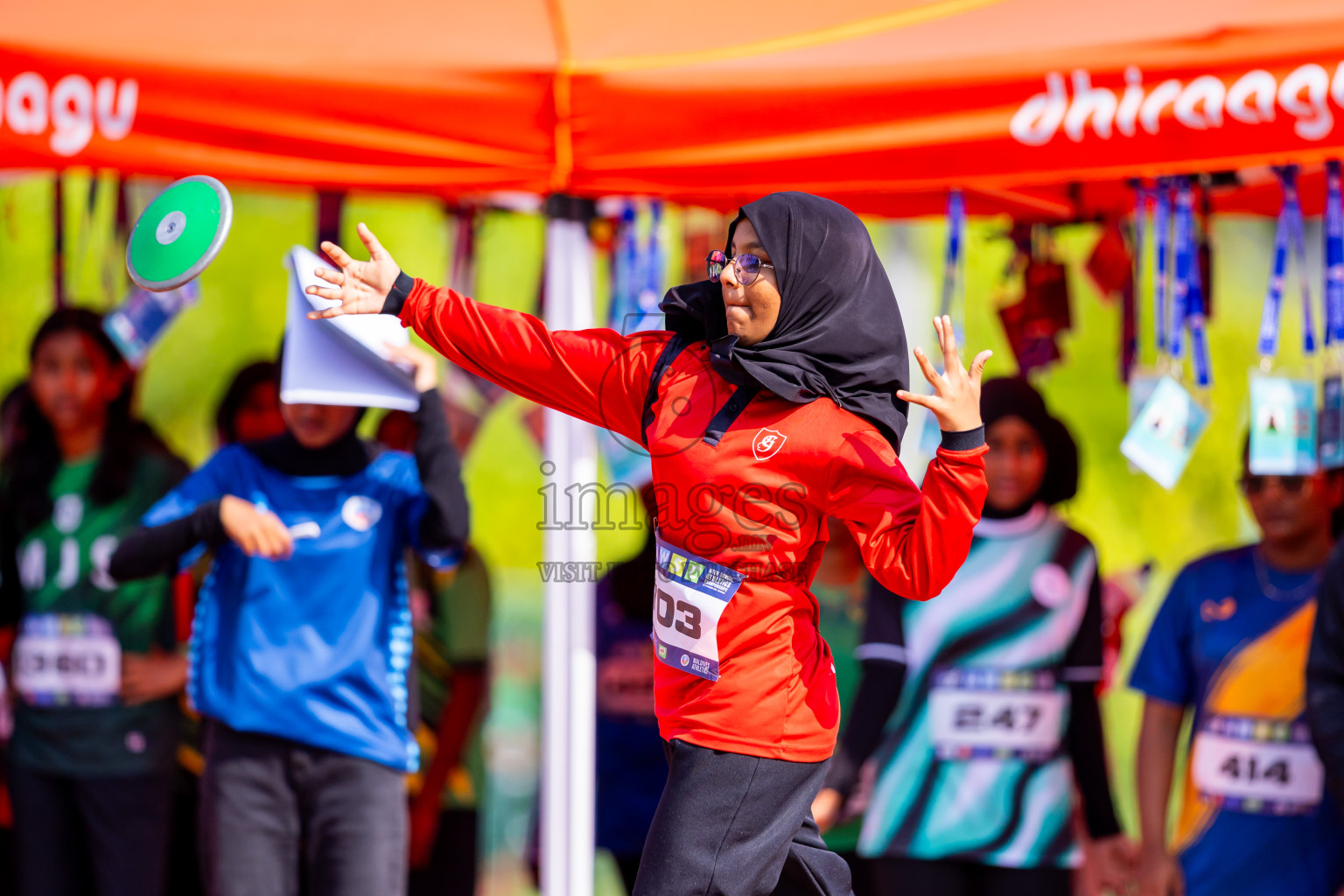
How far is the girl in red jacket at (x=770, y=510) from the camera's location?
7.56 feet

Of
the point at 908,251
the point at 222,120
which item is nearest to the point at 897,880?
the point at 908,251

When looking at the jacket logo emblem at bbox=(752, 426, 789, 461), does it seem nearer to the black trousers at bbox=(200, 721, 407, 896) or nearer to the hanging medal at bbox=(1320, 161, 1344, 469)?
the black trousers at bbox=(200, 721, 407, 896)

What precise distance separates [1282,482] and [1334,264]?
69 centimetres

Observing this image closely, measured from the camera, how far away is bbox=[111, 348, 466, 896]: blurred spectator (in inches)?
123

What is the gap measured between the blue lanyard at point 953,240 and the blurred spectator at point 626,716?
108cm

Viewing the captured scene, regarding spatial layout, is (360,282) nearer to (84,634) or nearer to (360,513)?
(360,513)

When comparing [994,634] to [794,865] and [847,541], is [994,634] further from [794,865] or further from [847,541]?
[794,865]

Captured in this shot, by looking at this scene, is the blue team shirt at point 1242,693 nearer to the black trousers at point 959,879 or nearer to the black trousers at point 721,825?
the black trousers at point 959,879

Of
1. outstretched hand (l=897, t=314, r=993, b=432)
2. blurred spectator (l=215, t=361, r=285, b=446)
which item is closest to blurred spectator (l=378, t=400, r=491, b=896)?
blurred spectator (l=215, t=361, r=285, b=446)

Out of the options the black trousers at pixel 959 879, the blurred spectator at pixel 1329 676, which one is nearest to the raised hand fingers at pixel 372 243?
the black trousers at pixel 959 879

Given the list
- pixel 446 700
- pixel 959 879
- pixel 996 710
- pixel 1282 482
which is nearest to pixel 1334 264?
pixel 1282 482

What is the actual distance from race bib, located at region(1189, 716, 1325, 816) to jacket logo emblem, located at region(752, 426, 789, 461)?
1941 millimetres

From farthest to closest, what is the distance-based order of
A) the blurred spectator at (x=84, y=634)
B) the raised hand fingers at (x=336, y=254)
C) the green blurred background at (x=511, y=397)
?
the green blurred background at (x=511, y=397), the blurred spectator at (x=84, y=634), the raised hand fingers at (x=336, y=254)

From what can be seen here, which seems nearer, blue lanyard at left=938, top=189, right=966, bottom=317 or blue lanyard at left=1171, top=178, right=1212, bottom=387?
blue lanyard at left=1171, top=178, right=1212, bottom=387
